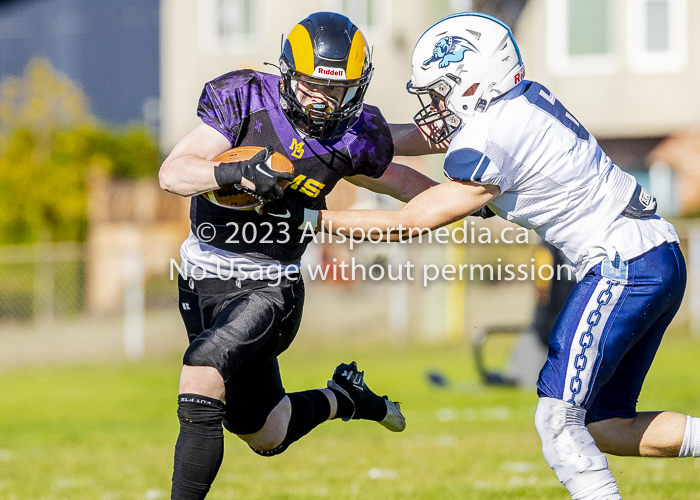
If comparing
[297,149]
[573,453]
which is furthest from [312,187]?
[573,453]

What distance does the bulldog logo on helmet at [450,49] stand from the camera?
3100mm

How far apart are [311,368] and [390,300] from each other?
2.30 m

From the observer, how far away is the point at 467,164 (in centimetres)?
293

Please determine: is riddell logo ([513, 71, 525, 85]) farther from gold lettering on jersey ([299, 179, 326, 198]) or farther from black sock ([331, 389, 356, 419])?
black sock ([331, 389, 356, 419])

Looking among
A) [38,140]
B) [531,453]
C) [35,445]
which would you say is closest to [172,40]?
[38,140]

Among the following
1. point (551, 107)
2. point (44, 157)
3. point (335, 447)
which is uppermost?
point (44, 157)

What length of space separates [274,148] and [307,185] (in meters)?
0.20

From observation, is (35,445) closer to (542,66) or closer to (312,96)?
(312,96)

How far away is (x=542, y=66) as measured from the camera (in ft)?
51.1

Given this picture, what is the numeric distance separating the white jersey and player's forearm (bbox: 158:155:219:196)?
86 centimetres

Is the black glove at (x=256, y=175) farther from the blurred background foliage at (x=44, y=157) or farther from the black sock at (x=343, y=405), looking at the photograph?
the blurred background foliage at (x=44, y=157)

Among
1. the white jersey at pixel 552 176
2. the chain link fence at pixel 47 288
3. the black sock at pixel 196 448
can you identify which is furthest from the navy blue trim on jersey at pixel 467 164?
the chain link fence at pixel 47 288

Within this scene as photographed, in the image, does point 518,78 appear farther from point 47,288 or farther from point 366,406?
point 47,288

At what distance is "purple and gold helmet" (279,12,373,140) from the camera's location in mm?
3283
